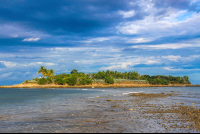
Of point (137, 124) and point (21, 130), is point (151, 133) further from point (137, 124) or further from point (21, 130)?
point (21, 130)

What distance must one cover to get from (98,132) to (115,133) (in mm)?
1368

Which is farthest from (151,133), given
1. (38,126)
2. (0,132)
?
(0,132)

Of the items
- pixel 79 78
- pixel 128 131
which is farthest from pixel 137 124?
pixel 79 78

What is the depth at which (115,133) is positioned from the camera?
14055mm

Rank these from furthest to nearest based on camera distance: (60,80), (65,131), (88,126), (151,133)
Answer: (60,80) < (88,126) < (65,131) < (151,133)

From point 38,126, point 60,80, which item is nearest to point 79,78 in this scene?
point 60,80

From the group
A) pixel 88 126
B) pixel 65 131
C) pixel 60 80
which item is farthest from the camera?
pixel 60 80

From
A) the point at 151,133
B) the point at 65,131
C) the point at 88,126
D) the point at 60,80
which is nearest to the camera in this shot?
the point at 151,133

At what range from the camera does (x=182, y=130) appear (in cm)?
1460

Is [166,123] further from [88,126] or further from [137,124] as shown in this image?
[88,126]

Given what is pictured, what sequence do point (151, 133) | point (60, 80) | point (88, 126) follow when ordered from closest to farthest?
point (151, 133) < point (88, 126) < point (60, 80)

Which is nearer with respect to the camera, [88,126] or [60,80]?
[88,126]

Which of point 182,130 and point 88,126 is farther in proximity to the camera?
point 88,126

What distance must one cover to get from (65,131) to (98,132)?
2.75 m
